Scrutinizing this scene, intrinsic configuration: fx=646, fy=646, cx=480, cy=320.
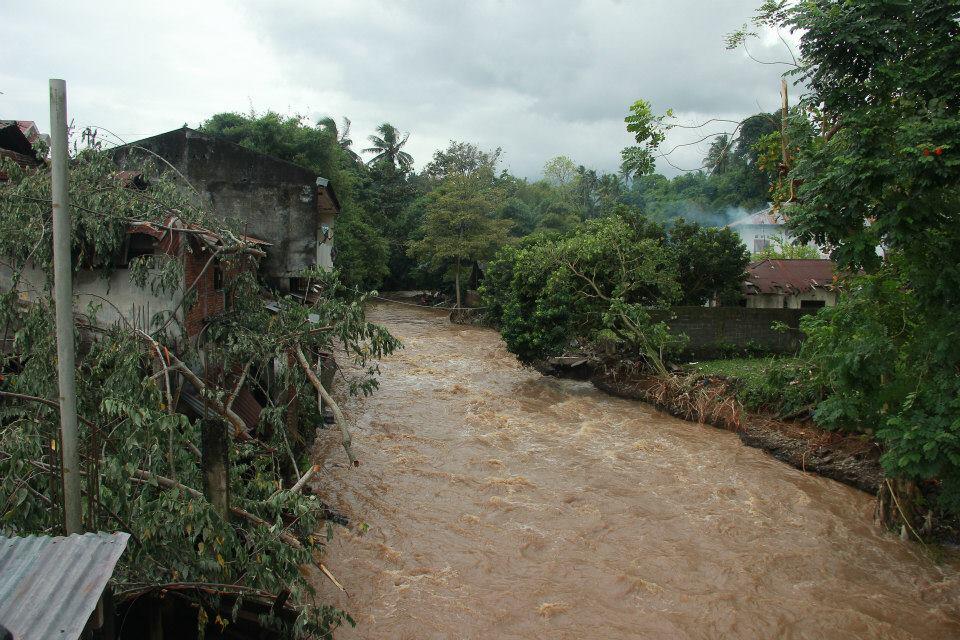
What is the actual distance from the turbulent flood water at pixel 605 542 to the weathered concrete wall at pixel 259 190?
4445 mm

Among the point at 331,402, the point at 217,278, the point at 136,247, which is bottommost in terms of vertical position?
the point at 331,402

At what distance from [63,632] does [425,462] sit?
31.2ft

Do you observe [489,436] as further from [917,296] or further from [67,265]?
[67,265]

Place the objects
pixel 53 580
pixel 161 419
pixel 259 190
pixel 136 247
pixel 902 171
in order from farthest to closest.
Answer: pixel 259 190, pixel 136 247, pixel 902 171, pixel 161 419, pixel 53 580

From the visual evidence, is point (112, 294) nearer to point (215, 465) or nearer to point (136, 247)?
point (136, 247)

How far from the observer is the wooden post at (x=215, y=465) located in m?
5.19

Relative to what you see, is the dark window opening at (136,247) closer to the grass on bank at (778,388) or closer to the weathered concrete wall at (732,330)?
the grass on bank at (778,388)

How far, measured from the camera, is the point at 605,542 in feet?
30.3

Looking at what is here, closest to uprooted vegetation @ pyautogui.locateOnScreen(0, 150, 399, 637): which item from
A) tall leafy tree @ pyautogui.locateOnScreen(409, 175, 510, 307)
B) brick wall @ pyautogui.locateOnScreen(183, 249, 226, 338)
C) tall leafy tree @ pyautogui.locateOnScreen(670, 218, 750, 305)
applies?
brick wall @ pyautogui.locateOnScreen(183, 249, 226, 338)

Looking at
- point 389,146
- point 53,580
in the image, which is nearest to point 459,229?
point 389,146

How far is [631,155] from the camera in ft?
33.2

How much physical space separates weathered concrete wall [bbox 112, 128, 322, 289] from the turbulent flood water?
14.6ft

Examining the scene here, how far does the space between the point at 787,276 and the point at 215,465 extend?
23121 mm

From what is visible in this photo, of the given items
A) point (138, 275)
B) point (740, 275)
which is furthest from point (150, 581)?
point (740, 275)
